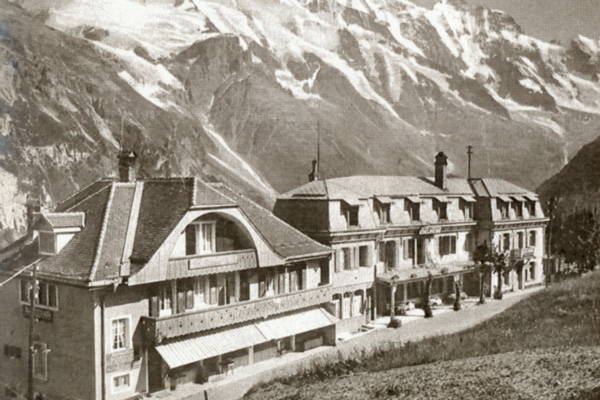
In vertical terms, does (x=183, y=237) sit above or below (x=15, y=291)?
above

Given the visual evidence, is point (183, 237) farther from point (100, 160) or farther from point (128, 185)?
point (100, 160)

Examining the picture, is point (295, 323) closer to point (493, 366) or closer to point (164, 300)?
point (164, 300)

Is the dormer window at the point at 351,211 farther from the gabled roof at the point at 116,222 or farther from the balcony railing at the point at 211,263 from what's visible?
the balcony railing at the point at 211,263

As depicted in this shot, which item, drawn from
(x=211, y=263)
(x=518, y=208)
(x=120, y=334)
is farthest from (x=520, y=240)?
(x=120, y=334)

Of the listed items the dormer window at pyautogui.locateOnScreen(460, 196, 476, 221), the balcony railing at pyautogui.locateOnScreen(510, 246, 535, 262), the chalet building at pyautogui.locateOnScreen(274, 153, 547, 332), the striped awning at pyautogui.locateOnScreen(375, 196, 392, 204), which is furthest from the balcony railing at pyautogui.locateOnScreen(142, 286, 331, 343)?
the balcony railing at pyautogui.locateOnScreen(510, 246, 535, 262)

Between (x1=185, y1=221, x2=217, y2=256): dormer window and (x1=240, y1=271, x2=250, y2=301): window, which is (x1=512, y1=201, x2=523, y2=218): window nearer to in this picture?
(x1=240, y1=271, x2=250, y2=301): window

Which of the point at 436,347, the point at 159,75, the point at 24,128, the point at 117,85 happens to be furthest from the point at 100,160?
the point at 436,347
